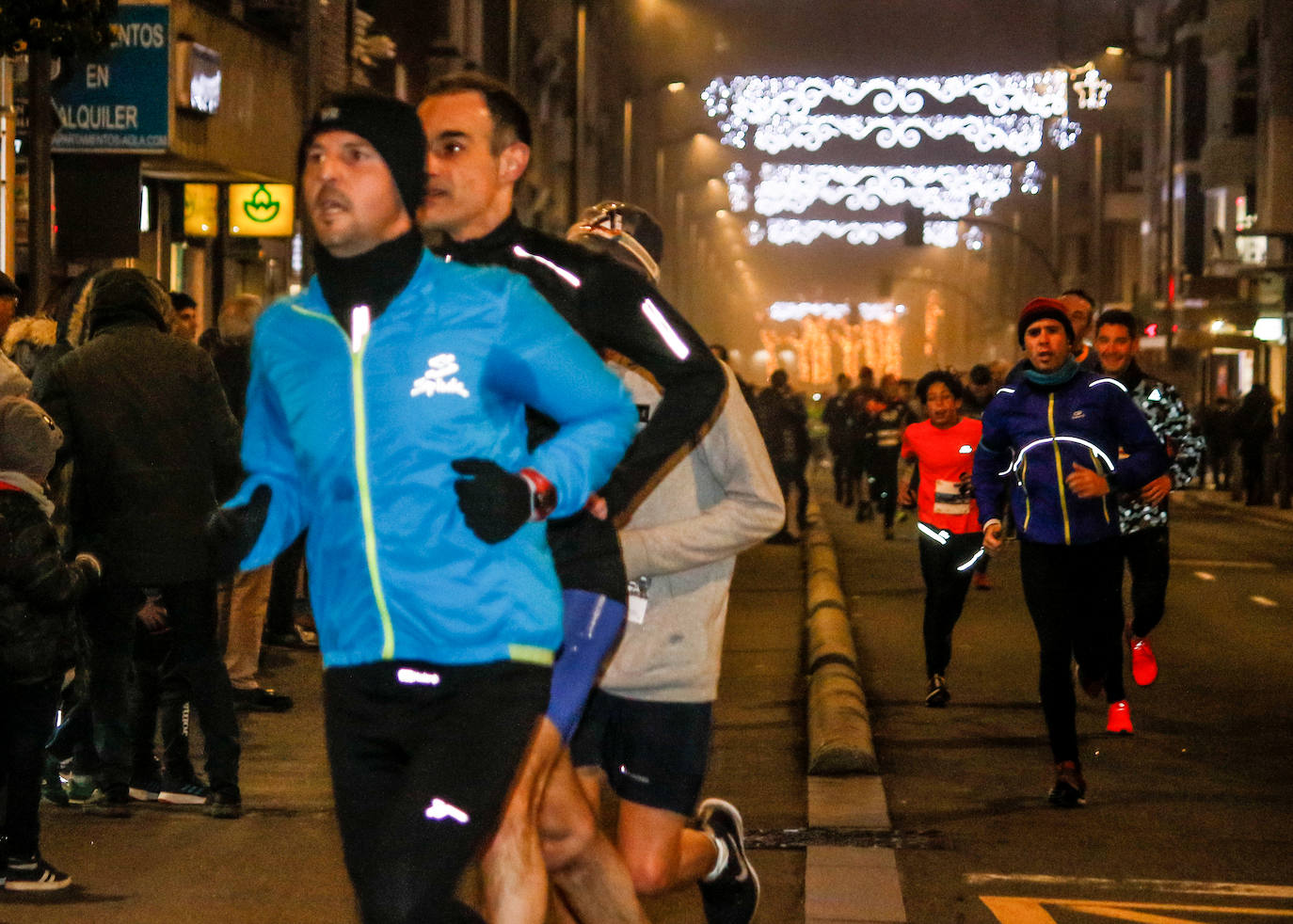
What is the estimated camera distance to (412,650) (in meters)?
3.67

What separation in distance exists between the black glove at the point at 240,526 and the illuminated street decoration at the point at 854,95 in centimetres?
8394

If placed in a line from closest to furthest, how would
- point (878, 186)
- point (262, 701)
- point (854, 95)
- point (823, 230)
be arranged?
point (262, 701)
point (854, 95)
point (878, 186)
point (823, 230)

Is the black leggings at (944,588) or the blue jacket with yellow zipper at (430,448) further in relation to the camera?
the black leggings at (944,588)

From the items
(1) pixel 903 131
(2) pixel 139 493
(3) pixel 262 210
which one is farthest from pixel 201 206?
(1) pixel 903 131

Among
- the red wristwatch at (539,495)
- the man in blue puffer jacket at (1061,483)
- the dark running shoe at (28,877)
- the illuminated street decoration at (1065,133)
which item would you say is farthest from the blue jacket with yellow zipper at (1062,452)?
the illuminated street decoration at (1065,133)

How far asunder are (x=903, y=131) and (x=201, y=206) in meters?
81.3

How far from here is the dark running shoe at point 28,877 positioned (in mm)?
6453

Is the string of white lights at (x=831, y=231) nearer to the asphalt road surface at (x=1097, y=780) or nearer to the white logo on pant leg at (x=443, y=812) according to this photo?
the asphalt road surface at (x=1097, y=780)

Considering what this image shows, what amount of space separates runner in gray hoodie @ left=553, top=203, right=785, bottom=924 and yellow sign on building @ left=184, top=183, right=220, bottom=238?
16.9 meters

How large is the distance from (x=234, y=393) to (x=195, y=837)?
468 cm

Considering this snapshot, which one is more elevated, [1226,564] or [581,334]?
[581,334]

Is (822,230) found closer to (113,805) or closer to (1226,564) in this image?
(1226,564)

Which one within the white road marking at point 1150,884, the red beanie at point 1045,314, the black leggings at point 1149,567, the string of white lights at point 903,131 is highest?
the string of white lights at point 903,131

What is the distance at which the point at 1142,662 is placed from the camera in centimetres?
1066
